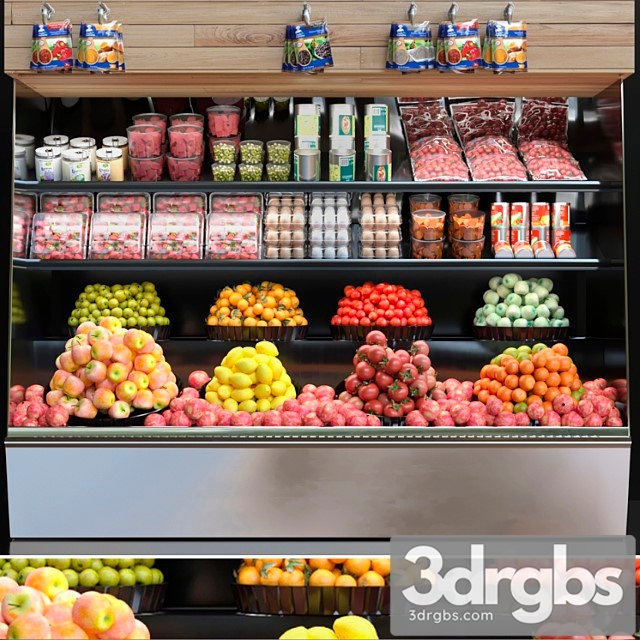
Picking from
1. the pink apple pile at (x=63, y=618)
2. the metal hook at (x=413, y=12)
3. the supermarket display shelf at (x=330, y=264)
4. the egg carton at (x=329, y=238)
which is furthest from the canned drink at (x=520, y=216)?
the pink apple pile at (x=63, y=618)

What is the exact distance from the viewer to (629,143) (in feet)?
15.1

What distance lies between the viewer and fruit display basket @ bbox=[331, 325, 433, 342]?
4742 mm

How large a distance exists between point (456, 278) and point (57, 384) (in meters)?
2.12

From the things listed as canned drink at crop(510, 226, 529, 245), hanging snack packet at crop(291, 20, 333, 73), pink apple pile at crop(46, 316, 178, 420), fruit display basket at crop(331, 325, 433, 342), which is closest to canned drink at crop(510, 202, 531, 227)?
canned drink at crop(510, 226, 529, 245)

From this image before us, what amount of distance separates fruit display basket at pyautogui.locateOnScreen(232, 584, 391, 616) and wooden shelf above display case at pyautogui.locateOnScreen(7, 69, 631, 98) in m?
2.58

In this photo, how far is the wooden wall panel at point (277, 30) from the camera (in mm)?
4203

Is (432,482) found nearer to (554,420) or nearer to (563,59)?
(554,420)

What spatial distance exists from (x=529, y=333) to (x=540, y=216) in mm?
585

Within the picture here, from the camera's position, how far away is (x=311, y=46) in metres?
4.11

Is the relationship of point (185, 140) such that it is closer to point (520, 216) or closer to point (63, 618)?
point (520, 216)

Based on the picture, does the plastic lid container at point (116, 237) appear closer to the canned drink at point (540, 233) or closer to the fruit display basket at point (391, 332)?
the fruit display basket at point (391, 332)

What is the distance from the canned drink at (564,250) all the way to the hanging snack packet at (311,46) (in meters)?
1.47

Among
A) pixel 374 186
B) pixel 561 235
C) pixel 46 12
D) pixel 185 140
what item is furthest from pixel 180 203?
pixel 561 235

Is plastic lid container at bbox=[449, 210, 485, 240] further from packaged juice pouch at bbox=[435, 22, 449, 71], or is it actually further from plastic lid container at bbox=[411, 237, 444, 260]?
packaged juice pouch at bbox=[435, 22, 449, 71]
